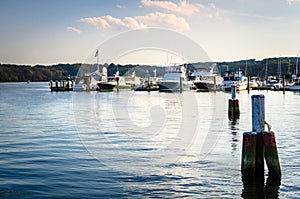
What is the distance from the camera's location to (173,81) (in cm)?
10438

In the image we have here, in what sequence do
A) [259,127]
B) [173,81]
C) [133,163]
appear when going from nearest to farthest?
[259,127] → [133,163] → [173,81]

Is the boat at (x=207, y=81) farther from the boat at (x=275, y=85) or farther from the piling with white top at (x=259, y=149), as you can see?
the piling with white top at (x=259, y=149)

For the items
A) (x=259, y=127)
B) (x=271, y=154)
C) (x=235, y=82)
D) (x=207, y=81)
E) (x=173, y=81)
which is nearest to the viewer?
(x=271, y=154)

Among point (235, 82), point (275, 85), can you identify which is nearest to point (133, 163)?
point (235, 82)

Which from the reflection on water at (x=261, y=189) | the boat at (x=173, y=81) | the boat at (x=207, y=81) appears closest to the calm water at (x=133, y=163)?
the reflection on water at (x=261, y=189)

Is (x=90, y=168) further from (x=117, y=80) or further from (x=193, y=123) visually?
(x=117, y=80)

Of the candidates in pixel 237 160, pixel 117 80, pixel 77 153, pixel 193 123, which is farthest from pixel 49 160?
pixel 117 80

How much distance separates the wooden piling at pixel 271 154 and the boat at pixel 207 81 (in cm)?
9203

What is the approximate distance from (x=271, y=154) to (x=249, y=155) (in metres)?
0.61

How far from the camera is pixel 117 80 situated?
114438 mm

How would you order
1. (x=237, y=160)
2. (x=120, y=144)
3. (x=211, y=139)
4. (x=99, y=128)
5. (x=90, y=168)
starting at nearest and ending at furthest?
(x=90, y=168), (x=237, y=160), (x=120, y=144), (x=211, y=139), (x=99, y=128)

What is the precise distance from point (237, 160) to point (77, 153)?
629 centimetres

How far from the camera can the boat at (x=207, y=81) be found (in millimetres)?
106456

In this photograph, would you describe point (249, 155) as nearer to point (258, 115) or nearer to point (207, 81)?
point (258, 115)
